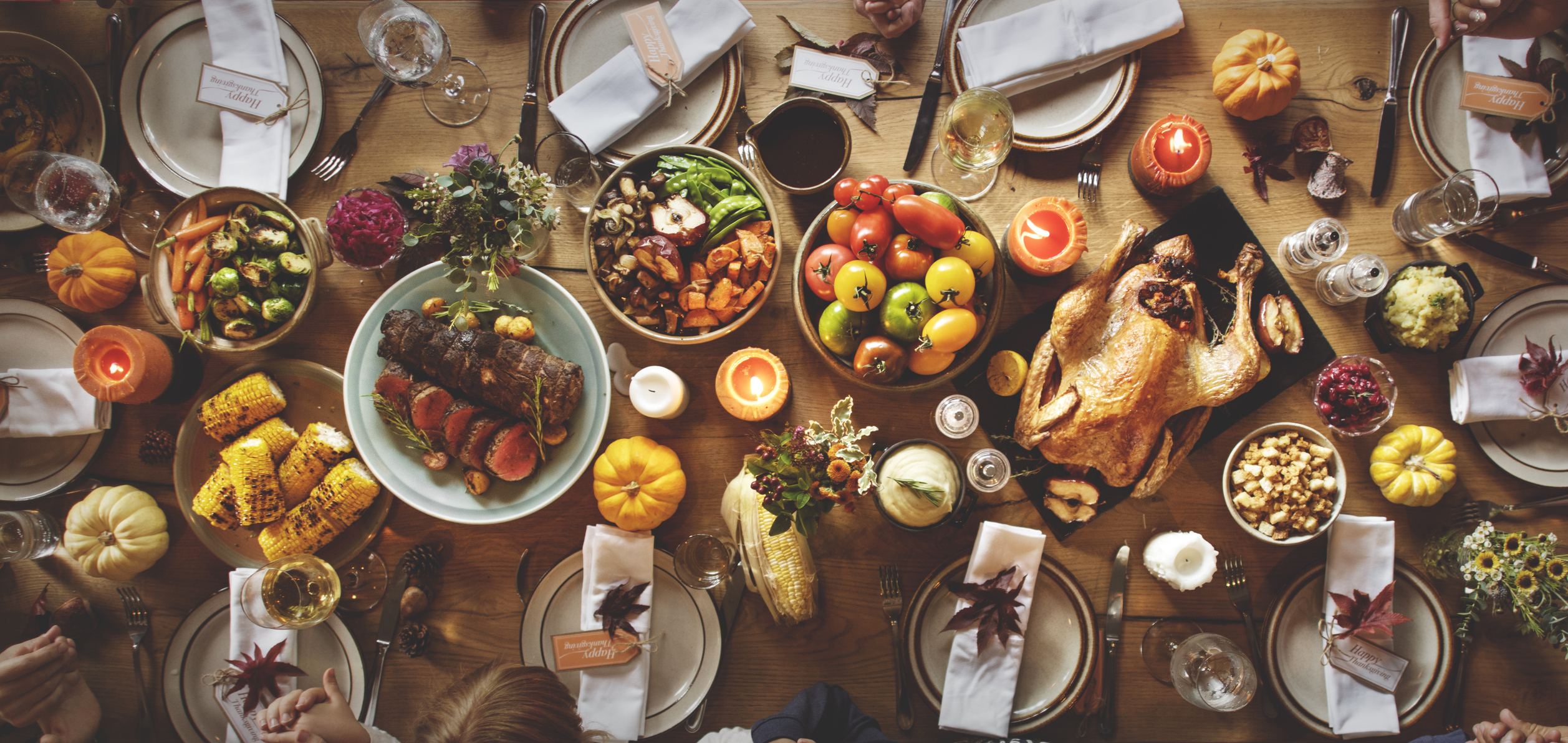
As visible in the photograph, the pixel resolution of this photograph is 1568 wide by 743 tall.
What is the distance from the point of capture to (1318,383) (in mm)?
2229

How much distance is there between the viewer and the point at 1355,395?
7.02 ft

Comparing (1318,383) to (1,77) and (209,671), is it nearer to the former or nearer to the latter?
(209,671)

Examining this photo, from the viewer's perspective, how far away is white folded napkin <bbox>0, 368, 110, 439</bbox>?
2.25 meters

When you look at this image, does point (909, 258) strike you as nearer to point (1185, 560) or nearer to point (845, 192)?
point (845, 192)

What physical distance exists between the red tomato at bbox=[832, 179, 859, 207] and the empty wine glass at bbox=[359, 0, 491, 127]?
1.35 meters

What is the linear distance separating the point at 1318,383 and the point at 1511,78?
119 cm

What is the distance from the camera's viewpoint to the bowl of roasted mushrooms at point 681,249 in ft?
6.99

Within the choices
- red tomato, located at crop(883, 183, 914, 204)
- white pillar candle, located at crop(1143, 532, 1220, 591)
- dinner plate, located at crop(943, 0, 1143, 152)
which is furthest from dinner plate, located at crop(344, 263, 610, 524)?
white pillar candle, located at crop(1143, 532, 1220, 591)

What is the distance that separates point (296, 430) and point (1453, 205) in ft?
12.8

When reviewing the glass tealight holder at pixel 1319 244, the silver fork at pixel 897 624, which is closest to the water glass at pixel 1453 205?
the glass tealight holder at pixel 1319 244

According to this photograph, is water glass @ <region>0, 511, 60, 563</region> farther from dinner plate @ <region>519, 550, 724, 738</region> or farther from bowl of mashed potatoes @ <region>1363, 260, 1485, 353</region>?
bowl of mashed potatoes @ <region>1363, 260, 1485, 353</region>

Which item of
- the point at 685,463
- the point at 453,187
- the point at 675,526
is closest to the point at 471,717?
the point at 675,526

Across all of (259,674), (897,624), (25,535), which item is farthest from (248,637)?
(897,624)

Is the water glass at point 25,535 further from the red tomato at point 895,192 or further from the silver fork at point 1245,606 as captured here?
the silver fork at point 1245,606
